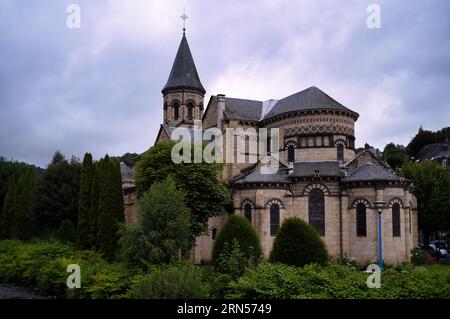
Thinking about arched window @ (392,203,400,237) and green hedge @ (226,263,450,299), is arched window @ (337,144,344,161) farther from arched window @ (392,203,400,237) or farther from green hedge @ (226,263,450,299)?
green hedge @ (226,263,450,299)

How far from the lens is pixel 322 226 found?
3444cm

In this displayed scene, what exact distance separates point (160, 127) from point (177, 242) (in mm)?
29722

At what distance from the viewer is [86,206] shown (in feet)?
110

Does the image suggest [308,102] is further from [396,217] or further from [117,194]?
[117,194]

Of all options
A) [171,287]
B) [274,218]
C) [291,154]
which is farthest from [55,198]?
[171,287]

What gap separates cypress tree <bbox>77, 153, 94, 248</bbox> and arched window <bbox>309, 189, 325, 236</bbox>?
54.1 ft

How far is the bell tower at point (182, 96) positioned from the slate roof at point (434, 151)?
4335 cm

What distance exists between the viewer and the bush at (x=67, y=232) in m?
35.9

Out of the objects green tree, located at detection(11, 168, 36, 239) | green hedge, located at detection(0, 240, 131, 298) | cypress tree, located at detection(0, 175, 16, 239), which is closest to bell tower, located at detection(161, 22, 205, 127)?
green tree, located at detection(11, 168, 36, 239)

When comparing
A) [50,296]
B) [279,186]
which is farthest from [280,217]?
[50,296]

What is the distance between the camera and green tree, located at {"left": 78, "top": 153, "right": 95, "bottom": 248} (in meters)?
32.4

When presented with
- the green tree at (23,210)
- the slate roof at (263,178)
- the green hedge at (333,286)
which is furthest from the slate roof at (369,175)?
the green tree at (23,210)

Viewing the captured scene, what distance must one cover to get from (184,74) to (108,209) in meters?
27.5

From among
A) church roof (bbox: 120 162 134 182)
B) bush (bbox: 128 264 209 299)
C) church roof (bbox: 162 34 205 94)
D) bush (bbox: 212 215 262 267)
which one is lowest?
bush (bbox: 128 264 209 299)
